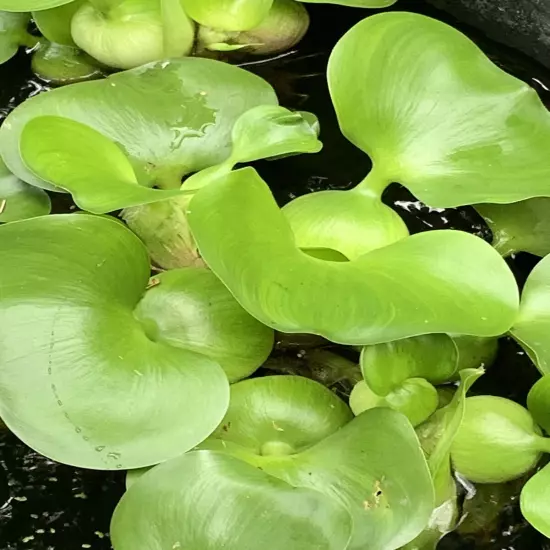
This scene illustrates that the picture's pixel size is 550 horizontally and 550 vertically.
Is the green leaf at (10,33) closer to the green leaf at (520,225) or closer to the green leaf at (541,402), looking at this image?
the green leaf at (520,225)

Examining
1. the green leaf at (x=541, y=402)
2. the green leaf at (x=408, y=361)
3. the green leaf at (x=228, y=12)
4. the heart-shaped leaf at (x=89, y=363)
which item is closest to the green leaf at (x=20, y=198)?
the heart-shaped leaf at (x=89, y=363)

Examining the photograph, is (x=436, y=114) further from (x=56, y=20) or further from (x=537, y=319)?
(x=56, y=20)

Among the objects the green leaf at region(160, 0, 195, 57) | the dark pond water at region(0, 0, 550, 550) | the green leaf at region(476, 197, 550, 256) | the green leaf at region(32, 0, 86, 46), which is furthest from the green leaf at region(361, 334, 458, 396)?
the green leaf at region(32, 0, 86, 46)

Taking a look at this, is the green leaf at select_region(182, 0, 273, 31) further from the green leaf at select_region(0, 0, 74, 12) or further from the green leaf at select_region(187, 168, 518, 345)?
the green leaf at select_region(187, 168, 518, 345)

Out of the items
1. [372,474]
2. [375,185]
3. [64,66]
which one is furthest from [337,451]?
[64,66]

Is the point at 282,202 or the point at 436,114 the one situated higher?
the point at 436,114

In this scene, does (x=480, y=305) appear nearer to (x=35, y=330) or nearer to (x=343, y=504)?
(x=343, y=504)
